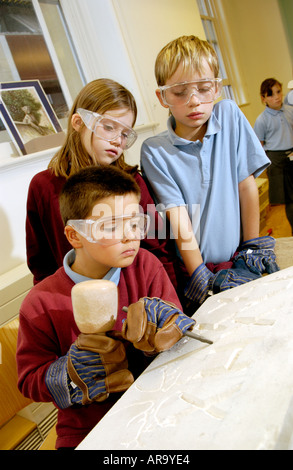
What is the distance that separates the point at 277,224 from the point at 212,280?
2874 millimetres

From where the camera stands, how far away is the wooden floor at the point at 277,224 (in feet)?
12.6

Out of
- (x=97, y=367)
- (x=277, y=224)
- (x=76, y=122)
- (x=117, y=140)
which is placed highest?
(x=76, y=122)

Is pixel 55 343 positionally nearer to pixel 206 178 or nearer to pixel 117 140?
pixel 117 140

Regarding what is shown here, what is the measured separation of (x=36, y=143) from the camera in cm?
247

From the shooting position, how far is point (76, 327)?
3.46ft

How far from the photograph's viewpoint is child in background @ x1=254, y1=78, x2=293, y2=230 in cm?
361

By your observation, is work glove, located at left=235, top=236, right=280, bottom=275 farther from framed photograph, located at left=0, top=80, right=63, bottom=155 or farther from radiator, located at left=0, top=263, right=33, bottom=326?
framed photograph, located at left=0, top=80, right=63, bottom=155

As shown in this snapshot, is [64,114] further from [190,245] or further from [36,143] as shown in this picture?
[190,245]

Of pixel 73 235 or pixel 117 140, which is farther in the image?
pixel 117 140

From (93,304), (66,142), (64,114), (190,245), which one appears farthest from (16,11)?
(93,304)

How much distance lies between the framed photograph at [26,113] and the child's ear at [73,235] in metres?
1.63

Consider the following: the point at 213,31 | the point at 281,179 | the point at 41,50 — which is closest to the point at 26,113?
the point at 41,50

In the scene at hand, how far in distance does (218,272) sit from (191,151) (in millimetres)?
536

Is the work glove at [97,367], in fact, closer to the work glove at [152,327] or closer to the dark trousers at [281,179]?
the work glove at [152,327]
